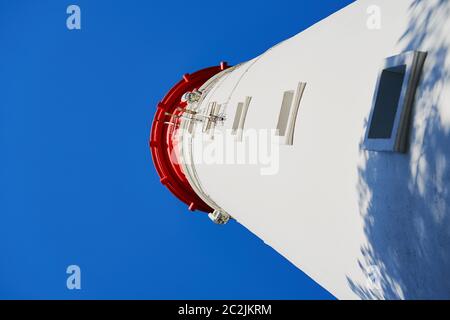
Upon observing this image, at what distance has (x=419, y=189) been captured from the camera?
2.58 m

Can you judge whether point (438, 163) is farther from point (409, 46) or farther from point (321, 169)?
point (321, 169)

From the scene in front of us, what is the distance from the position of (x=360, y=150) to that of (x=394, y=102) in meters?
0.41

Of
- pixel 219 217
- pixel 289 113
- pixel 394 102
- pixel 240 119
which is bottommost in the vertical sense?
pixel 219 217

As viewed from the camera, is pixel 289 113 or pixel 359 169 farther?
pixel 289 113

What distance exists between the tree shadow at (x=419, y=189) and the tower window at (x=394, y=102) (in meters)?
0.06

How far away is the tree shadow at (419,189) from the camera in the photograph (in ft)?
7.89

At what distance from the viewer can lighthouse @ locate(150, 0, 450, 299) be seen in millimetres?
2525

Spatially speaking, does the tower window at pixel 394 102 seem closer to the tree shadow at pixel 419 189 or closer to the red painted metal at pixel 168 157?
the tree shadow at pixel 419 189

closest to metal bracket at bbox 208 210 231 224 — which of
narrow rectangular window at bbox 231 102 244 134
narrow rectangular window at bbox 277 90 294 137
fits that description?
narrow rectangular window at bbox 231 102 244 134

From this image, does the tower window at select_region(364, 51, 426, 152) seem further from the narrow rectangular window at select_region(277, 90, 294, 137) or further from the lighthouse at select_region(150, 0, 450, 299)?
the narrow rectangular window at select_region(277, 90, 294, 137)

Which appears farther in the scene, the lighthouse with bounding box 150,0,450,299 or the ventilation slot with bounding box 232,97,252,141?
the ventilation slot with bounding box 232,97,252,141

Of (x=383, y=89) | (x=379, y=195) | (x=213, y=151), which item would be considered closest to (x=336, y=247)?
(x=379, y=195)

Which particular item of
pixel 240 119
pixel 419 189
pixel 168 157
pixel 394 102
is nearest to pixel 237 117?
pixel 240 119

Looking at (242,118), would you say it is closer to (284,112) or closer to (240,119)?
(240,119)
